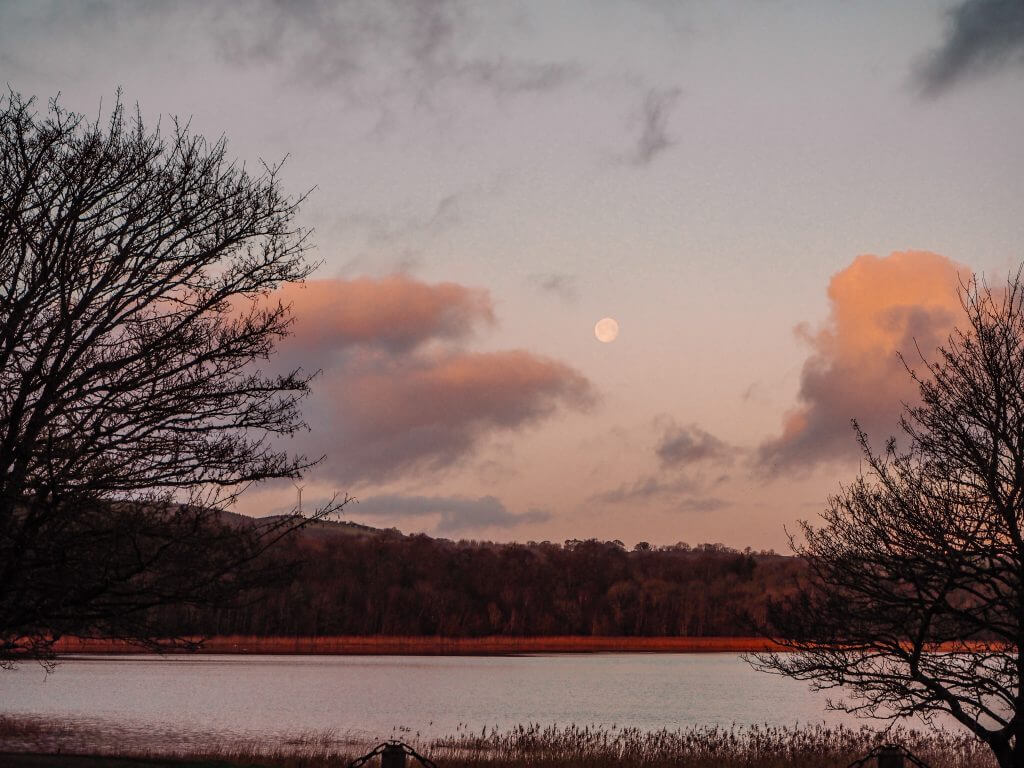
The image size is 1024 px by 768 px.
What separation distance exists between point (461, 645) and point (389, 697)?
88234mm

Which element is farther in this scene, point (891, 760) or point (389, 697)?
Result: point (389, 697)

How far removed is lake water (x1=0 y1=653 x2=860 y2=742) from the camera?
165 ft

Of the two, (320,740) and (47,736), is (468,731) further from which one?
(47,736)

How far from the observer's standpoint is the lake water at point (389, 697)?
5028 cm

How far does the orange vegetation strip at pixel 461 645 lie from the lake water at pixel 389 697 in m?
23.8

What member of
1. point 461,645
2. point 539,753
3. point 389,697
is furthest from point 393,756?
point 461,645

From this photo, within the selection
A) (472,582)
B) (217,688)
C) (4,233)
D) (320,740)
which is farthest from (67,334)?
(472,582)

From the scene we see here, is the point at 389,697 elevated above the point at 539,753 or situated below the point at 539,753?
below

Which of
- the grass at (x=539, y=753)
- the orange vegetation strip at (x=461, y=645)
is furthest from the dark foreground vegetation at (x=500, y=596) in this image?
the grass at (x=539, y=753)

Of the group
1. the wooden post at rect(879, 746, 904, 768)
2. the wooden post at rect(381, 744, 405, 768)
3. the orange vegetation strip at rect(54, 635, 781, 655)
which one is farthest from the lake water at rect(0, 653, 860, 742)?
the wooden post at rect(381, 744, 405, 768)

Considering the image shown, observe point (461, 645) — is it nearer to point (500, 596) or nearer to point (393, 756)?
point (500, 596)

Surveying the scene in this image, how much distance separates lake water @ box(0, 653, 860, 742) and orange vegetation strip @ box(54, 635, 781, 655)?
78.0 ft

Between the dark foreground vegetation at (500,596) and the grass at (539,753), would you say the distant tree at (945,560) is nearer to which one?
the grass at (539,753)

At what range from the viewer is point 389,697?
67375 millimetres
